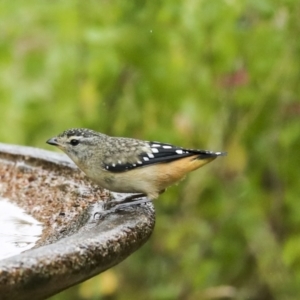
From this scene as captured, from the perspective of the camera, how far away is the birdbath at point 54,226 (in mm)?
2170

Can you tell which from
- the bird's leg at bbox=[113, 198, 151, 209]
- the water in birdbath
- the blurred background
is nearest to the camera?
the water in birdbath

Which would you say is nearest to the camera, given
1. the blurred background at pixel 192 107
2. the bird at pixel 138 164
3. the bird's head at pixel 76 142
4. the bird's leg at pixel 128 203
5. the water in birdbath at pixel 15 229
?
the water in birdbath at pixel 15 229

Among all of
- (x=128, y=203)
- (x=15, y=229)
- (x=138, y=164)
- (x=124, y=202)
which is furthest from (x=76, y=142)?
(x=15, y=229)

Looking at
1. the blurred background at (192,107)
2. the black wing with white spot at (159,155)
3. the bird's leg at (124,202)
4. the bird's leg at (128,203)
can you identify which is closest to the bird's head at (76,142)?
the black wing with white spot at (159,155)

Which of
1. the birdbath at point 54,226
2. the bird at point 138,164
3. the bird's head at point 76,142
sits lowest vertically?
the birdbath at point 54,226

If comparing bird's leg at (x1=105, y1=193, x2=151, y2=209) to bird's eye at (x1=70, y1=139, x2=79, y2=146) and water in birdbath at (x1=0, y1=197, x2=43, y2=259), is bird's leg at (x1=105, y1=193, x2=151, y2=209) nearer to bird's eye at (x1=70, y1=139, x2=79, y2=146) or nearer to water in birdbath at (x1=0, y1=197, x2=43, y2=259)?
water in birdbath at (x1=0, y1=197, x2=43, y2=259)

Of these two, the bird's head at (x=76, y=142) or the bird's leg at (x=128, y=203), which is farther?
the bird's head at (x=76, y=142)

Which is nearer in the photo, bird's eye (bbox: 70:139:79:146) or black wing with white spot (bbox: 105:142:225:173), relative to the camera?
black wing with white spot (bbox: 105:142:225:173)

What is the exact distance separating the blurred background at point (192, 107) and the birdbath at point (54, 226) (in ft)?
5.87

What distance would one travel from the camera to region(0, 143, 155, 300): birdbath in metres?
2.17

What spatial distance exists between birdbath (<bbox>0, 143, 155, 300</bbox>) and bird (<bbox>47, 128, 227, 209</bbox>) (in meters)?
0.06

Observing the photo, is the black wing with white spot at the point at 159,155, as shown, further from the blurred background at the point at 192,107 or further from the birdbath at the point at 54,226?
the blurred background at the point at 192,107

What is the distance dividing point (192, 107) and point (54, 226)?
117 inches

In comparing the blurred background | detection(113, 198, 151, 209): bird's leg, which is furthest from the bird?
the blurred background
